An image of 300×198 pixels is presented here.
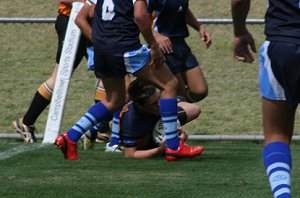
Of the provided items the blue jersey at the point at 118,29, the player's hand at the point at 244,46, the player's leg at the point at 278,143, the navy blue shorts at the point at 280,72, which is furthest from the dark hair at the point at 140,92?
the navy blue shorts at the point at 280,72

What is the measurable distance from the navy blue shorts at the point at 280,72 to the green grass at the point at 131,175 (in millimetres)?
1234

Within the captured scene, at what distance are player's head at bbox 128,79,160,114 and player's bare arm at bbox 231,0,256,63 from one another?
2.42 meters

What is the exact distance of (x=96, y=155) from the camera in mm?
7766

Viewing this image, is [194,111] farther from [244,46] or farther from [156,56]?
[244,46]

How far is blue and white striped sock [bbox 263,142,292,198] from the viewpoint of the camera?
4859 millimetres

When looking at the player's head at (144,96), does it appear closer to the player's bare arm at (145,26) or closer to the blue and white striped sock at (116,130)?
the blue and white striped sock at (116,130)

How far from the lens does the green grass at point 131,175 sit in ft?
19.8

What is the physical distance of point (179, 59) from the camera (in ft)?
27.4

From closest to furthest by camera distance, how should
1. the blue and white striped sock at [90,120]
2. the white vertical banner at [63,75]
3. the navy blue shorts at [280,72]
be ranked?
the navy blue shorts at [280,72] < the blue and white striped sock at [90,120] < the white vertical banner at [63,75]

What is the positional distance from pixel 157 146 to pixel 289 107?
3016mm

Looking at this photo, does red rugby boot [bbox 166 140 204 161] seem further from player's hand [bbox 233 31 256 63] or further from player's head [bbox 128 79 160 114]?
player's hand [bbox 233 31 256 63]

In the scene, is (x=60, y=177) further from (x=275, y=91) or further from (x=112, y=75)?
(x=275, y=91)

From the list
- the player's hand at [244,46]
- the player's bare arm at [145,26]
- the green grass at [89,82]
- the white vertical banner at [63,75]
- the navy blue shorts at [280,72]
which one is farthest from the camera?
the green grass at [89,82]

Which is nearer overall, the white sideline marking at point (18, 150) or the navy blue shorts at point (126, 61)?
the navy blue shorts at point (126, 61)
